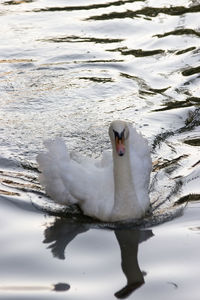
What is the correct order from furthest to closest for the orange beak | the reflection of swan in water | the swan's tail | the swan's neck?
the swan's tail
the swan's neck
the orange beak
the reflection of swan in water

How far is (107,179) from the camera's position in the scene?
9172mm

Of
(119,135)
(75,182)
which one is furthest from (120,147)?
(75,182)

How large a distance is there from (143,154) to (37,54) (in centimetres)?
560

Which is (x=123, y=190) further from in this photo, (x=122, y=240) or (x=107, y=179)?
(x=122, y=240)

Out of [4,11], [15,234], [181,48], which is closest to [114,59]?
[181,48]

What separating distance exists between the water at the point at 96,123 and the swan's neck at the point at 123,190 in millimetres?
189

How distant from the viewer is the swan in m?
8.75

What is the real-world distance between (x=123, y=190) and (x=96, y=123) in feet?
9.93

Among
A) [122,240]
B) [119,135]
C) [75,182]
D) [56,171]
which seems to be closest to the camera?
[119,135]

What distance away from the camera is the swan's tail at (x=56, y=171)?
8977 millimetres

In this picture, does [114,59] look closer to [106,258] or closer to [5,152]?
[5,152]

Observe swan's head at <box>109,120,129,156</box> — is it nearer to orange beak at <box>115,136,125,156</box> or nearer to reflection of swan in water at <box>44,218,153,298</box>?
orange beak at <box>115,136,125,156</box>

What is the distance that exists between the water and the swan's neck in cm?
19

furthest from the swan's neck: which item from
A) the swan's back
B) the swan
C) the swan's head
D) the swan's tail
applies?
the swan's tail
